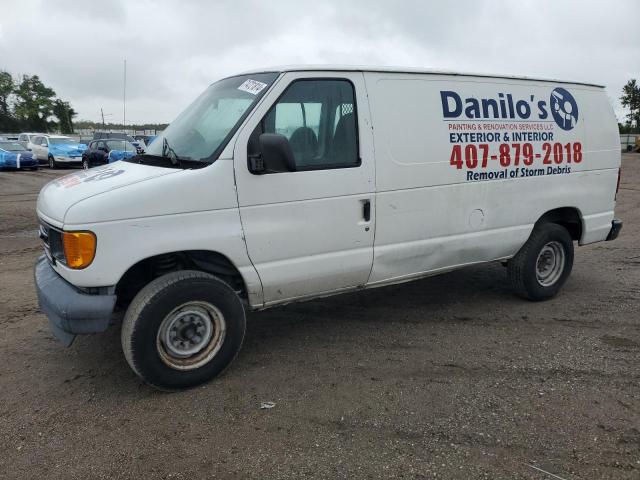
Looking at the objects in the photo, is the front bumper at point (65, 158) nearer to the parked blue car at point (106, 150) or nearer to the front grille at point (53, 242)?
the parked blue car at point (106, 150)

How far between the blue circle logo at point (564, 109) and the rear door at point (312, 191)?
86.9 inches

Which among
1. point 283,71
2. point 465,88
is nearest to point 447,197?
point 465,88

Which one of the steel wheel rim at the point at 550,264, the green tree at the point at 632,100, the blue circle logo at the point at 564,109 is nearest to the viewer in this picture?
the blue circle logo at the point at 564,109

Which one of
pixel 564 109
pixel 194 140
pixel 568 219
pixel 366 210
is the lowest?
pixel 568 219

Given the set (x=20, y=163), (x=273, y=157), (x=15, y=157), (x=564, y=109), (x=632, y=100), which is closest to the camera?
(x=273, y=157)

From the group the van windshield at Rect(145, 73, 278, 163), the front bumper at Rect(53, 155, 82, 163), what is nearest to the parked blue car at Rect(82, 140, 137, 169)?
the front bumper at Rect(53, 155, 82, 163)

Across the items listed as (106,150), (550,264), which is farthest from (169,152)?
(106,150)

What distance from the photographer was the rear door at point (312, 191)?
3.67 meters

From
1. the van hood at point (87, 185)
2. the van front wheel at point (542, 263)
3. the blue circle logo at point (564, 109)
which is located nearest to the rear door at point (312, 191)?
the van hood at point (87, 185)

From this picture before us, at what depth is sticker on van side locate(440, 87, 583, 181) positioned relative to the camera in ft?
14.8

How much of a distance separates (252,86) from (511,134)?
2415 millimetres

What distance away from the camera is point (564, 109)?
16.9ft

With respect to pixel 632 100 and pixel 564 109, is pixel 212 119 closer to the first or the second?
pixel 564 109

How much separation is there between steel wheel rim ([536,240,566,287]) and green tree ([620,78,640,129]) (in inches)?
2172
